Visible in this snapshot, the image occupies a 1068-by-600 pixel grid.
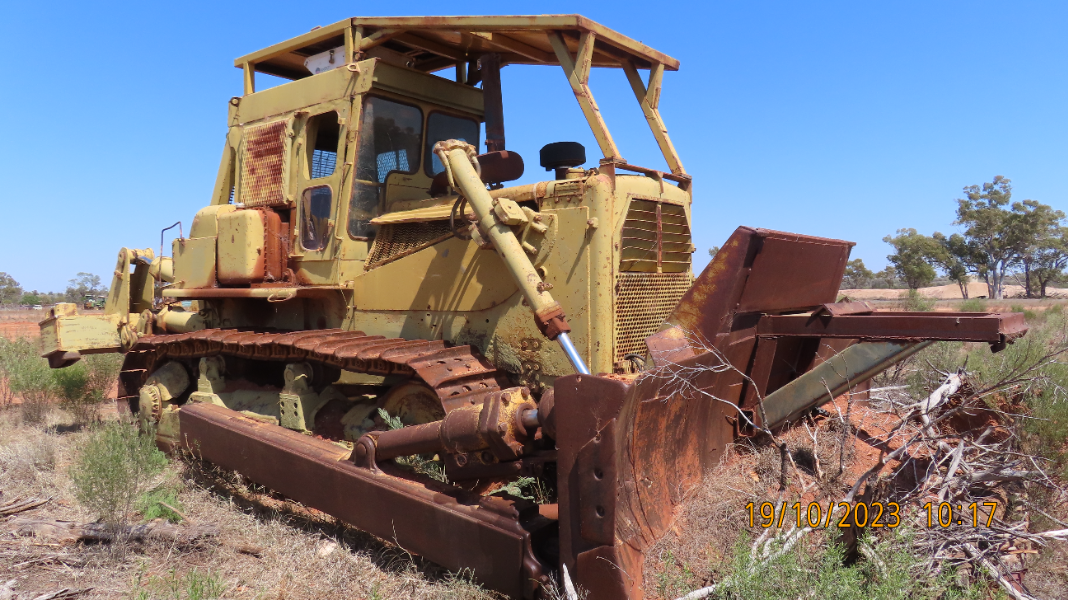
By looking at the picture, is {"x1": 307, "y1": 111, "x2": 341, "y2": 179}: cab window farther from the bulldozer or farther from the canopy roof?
the canopy roof

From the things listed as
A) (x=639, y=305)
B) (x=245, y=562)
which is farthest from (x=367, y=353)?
(x=639, y=305)

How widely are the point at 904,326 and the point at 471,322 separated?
102 inches

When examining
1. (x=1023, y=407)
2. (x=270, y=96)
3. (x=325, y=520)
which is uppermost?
(x=270, y=96)

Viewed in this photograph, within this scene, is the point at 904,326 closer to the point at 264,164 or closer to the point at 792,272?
the point at 792,272

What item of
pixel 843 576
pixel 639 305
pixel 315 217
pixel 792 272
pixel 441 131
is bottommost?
pixel 843 576

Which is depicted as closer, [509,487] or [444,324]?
[509,487]

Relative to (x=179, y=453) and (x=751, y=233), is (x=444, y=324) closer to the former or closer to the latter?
(x=751, y=233)

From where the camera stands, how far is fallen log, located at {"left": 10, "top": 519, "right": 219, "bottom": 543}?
4.30m

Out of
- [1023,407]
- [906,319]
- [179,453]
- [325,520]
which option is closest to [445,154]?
[325,520]

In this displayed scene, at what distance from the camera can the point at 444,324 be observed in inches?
198

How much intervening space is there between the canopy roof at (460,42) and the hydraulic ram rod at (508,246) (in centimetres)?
90

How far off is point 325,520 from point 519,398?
1.84 metres

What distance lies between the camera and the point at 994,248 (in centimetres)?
3488
